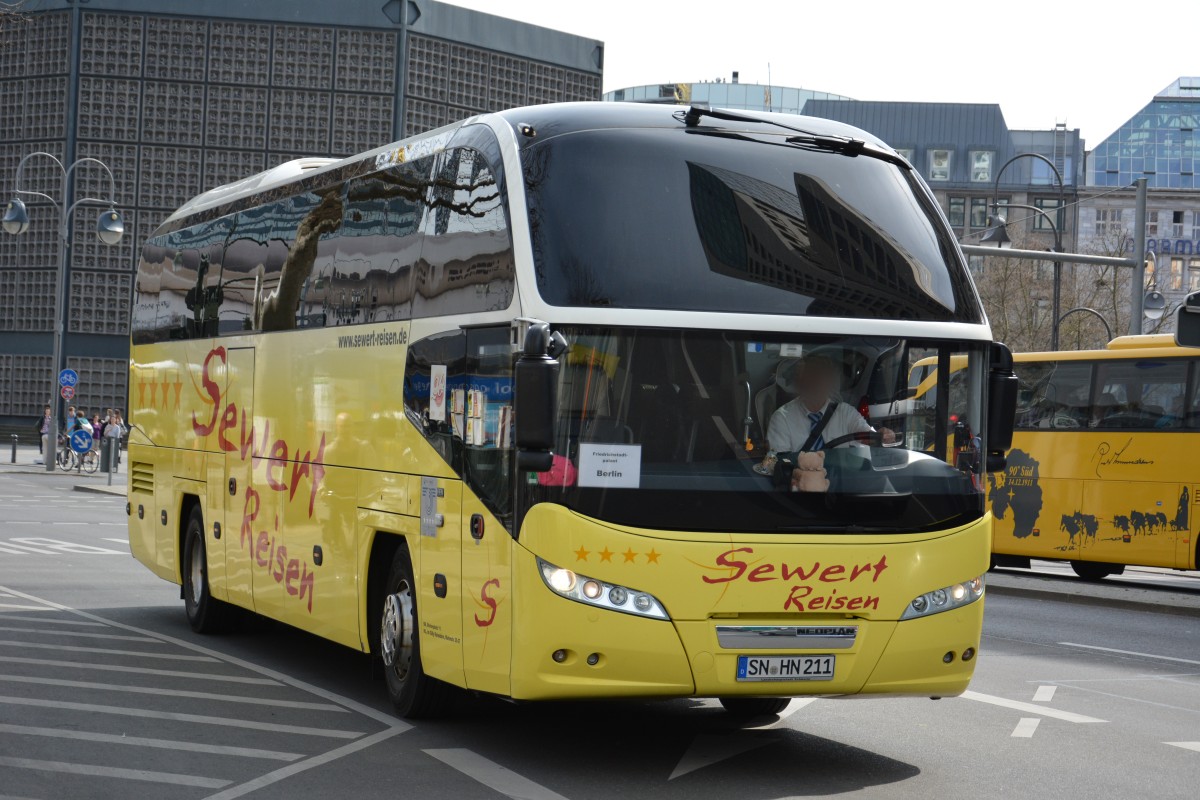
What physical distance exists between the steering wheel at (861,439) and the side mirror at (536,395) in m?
1.34

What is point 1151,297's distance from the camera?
167 ft

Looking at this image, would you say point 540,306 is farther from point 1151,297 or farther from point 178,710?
point 1151,297

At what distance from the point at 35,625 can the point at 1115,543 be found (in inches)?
555

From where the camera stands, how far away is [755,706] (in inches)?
391

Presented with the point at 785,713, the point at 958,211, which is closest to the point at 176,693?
the point at 785,713

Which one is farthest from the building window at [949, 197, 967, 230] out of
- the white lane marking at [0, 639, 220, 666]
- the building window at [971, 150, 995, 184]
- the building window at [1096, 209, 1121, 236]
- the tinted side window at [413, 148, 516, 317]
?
the tinted side window at [413, 148, 516, 317]

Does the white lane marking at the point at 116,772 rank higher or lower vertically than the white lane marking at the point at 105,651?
higher

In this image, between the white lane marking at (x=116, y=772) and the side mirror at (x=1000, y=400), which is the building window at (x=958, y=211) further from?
the white lane marking at (x=116, y=772)

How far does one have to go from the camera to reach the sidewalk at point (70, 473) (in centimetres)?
4081

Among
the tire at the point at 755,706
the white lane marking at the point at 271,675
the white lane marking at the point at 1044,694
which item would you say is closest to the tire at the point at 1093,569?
the white lane marking at the point at 1044,694

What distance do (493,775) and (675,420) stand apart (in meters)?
1.81

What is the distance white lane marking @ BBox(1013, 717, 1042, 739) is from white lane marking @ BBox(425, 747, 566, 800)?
3032 millimetres

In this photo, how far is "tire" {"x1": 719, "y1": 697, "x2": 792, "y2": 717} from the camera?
9883 millimetres

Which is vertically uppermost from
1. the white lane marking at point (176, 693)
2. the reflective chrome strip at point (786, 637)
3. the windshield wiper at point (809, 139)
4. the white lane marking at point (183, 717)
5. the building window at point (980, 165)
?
the building window at point (980, 165)
